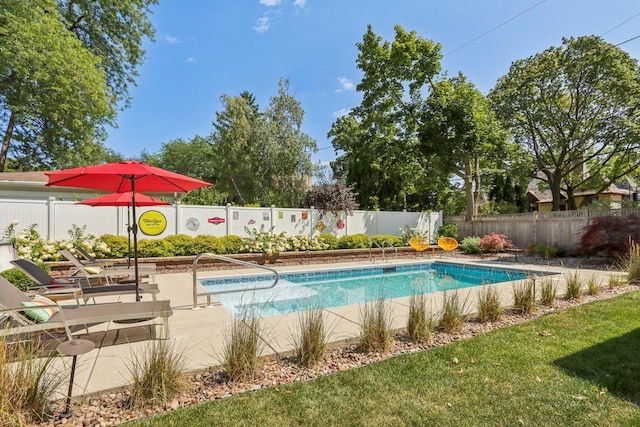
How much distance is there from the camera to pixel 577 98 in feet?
63.2

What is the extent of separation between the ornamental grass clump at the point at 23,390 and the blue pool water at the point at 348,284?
3.34 m

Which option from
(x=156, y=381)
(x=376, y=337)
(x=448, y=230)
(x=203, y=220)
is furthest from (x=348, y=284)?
(x=448, y=230)

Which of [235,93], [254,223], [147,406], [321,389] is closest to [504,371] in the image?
[321,389]

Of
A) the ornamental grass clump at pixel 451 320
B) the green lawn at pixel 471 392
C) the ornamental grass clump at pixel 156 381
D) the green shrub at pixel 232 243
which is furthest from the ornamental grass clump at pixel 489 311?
the green shrub at pixel 232 243

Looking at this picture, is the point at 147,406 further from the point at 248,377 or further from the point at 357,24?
the point at 357,24

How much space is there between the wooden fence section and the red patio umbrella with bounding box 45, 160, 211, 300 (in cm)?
1401

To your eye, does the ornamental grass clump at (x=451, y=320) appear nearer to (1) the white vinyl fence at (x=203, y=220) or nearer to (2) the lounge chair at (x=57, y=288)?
(2) the lounge chair at (x=57, y=288)

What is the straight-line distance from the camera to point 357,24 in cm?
1656

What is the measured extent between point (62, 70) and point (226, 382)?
1681 centimetres

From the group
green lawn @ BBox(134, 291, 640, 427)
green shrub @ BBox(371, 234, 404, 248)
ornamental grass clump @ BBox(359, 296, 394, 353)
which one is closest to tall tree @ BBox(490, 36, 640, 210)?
green shrub @ BBox(371, 234, 404, 248)

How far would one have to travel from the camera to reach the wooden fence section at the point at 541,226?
13.2 metres

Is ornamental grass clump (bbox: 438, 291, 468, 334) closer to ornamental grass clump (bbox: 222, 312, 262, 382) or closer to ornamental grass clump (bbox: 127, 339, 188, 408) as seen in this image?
ornamental grass clump (bbox: 222, 312, 262, 382)

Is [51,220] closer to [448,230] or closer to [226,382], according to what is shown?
[226,382]

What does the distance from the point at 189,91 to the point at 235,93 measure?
3897mm
